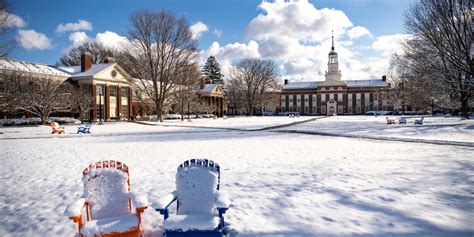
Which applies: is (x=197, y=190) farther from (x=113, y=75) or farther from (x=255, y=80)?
(x=255, y=80)

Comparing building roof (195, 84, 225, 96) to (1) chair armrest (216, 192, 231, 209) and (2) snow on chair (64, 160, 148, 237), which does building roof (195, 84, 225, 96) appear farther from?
(1) chair armrest (216, 192, 231, 209)

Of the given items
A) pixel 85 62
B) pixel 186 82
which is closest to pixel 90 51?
pixel 85 62

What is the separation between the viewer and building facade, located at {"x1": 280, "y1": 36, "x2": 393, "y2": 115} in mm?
84188

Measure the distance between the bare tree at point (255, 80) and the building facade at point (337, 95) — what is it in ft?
62.6

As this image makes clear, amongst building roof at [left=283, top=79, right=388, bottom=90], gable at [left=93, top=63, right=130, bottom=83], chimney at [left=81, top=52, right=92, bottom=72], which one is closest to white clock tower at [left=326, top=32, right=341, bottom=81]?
building roof at [left=283, top=79, right=388, bottom=90]

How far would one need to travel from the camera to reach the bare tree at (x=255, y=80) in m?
74.9

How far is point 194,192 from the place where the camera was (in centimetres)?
376

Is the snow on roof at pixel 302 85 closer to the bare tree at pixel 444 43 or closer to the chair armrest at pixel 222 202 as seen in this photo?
the bare tree at pixel 444 43

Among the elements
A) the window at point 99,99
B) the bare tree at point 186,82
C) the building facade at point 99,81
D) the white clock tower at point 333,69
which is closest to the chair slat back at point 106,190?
the bare tree at point 186,82

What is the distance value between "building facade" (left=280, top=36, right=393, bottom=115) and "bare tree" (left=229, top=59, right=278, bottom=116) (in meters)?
19.1

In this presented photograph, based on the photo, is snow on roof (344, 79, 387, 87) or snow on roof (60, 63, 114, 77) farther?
snow on roof (344, 79, 387, 87)

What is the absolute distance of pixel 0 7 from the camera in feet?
59.5

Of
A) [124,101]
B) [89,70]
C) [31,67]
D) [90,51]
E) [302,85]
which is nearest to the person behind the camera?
[31,67]

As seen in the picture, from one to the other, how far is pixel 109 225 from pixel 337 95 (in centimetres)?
9006
